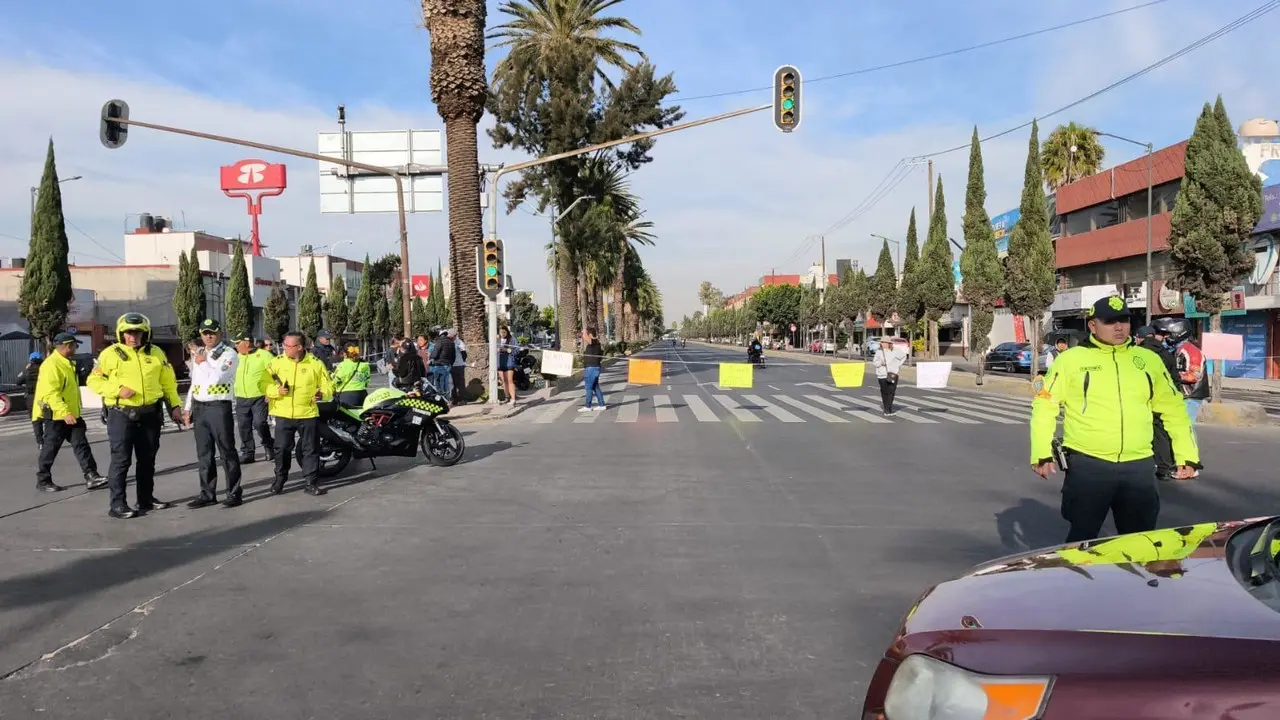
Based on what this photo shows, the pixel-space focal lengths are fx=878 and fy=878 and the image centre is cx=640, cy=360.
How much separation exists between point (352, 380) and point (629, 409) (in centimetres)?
872

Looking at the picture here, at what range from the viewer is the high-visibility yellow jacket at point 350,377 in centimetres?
1151

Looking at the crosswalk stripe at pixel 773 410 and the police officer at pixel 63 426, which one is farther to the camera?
the crosswalk stripe at pixel 773 410

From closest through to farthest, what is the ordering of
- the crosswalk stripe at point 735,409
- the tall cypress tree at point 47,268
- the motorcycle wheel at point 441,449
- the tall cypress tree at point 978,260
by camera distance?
the motorcycle wheel at point 441,449
the crosswalk stripe at point 735,409
the tall cypress tree at point 47,268
the tall cypress tree at point 978,260

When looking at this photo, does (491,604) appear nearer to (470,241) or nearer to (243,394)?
(243,394)

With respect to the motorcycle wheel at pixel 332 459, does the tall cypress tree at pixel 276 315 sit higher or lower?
higher

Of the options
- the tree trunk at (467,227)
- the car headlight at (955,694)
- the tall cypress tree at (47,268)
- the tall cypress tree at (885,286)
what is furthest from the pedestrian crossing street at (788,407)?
the tall cypress tree at (885,286)

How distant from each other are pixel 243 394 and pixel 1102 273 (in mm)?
45371

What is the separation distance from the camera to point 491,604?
17.4 ft

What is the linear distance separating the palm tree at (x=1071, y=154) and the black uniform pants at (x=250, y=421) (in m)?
47.6

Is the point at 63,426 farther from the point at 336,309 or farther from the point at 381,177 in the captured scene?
the point at 336,309

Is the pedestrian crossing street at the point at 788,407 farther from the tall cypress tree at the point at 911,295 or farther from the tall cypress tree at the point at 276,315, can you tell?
the tall cypress tree at the point at 276,315

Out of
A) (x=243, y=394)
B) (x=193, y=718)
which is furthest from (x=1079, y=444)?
(x=243, y=394)

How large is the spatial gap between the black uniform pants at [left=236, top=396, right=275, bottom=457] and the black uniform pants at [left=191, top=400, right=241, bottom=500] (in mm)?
2351

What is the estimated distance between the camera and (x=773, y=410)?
1903 centimetres
